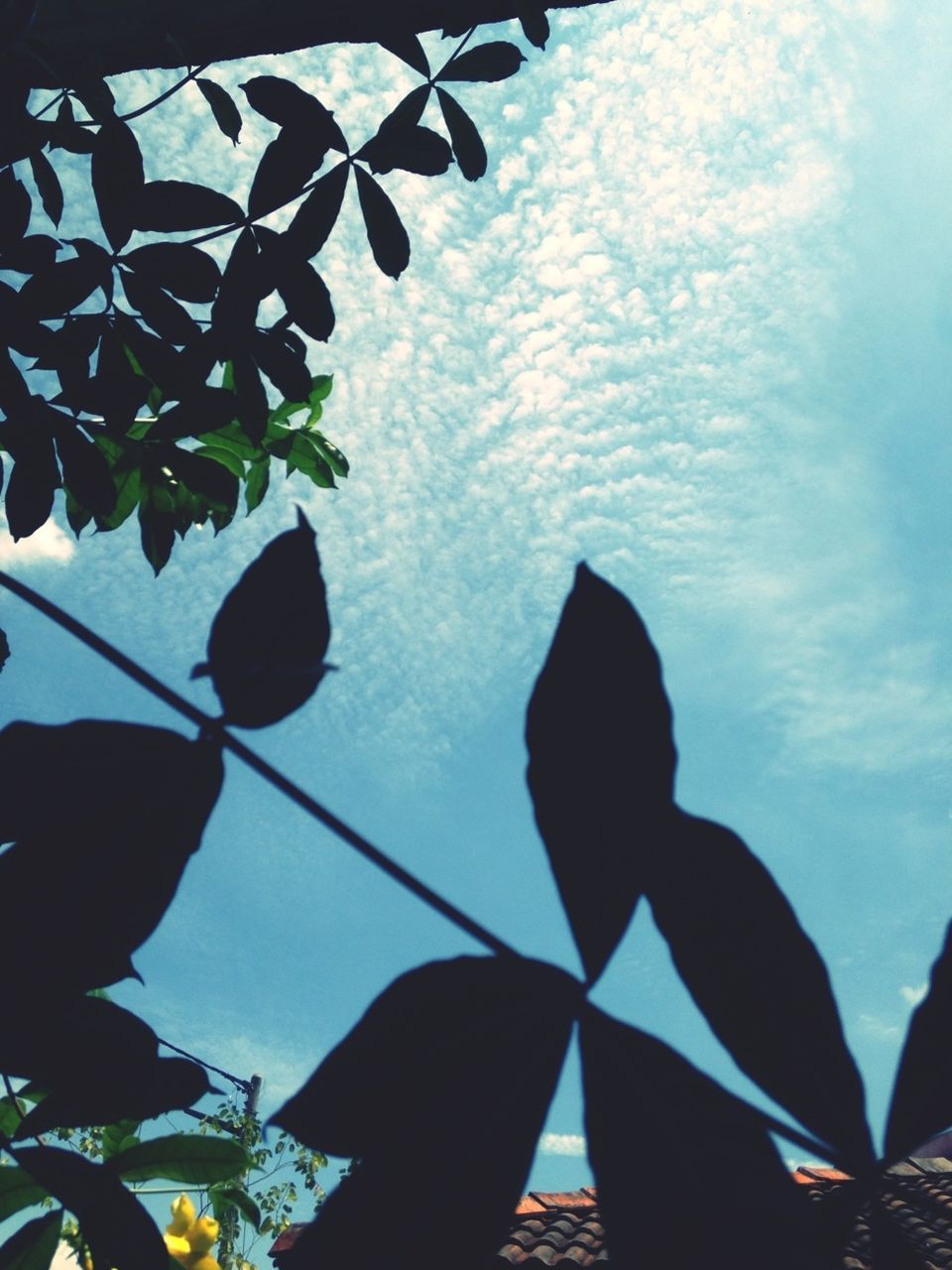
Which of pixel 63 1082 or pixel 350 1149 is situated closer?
pixel 350 1149

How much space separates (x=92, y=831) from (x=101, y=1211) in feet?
0.91

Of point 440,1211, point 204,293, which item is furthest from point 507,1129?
point 204,293

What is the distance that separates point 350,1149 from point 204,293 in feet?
4.91

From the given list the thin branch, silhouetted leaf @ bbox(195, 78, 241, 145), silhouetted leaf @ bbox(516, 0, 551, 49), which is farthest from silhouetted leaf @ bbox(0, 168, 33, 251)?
the thin branch

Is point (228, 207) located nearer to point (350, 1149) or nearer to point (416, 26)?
point (416, 26)

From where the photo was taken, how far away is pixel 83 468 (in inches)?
57.5

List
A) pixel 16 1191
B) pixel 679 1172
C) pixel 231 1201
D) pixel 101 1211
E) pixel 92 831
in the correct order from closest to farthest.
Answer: pixel 679 1172, pixel 92 831, pixel 101 1211, pixel 16 1191, pixel 231 1201

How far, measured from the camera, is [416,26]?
79.3 inches

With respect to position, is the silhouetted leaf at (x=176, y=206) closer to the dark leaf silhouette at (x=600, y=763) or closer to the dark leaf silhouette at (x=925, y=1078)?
the dark leaf silhouette at (x=600, y=763)

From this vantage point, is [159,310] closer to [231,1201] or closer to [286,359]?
[286,359]

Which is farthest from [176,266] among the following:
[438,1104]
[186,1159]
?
[438,1104]

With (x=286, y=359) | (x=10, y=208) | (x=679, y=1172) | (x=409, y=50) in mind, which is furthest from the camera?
(x=409, y=50)

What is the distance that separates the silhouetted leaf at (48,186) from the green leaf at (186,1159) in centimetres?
169

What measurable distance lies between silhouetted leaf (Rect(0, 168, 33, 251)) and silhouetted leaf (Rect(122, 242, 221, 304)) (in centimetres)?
16
